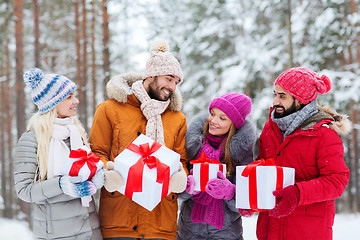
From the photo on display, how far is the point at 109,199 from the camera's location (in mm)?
3117

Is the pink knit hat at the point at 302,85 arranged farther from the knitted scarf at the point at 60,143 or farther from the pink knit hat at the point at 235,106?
the knitted scarf at the point at 60,143

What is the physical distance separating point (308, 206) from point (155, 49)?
2.08 metres

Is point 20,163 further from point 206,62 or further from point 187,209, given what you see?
point 206,62

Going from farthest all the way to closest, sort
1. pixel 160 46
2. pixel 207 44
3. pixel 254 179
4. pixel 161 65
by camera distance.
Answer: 1. pixel 207 44
2. pixel 160 46
3. pixel 161 65
4. pixel 254 179

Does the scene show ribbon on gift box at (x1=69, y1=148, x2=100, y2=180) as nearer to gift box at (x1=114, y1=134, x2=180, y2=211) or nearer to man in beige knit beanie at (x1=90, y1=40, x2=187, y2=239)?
gift box at (x1=114, y1=134, x2=180, y2=211)

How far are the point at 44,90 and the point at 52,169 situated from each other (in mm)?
664

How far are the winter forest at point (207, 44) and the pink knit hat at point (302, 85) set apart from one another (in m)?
5.99

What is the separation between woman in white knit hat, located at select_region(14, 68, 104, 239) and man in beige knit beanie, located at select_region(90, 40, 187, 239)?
0.25 m

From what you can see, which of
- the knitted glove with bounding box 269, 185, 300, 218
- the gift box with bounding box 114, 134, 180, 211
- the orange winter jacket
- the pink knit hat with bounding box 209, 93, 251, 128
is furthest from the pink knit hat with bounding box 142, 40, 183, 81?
the knitted glove with bounding box 269, 185, 300, 218

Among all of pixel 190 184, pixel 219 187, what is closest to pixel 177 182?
pixel 190 184

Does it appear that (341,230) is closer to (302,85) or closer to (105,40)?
(302,85)

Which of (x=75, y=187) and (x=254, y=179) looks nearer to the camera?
(x=75, y=187)

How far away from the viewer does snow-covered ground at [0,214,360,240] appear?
6.97 metres

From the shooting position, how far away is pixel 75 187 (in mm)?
2537
